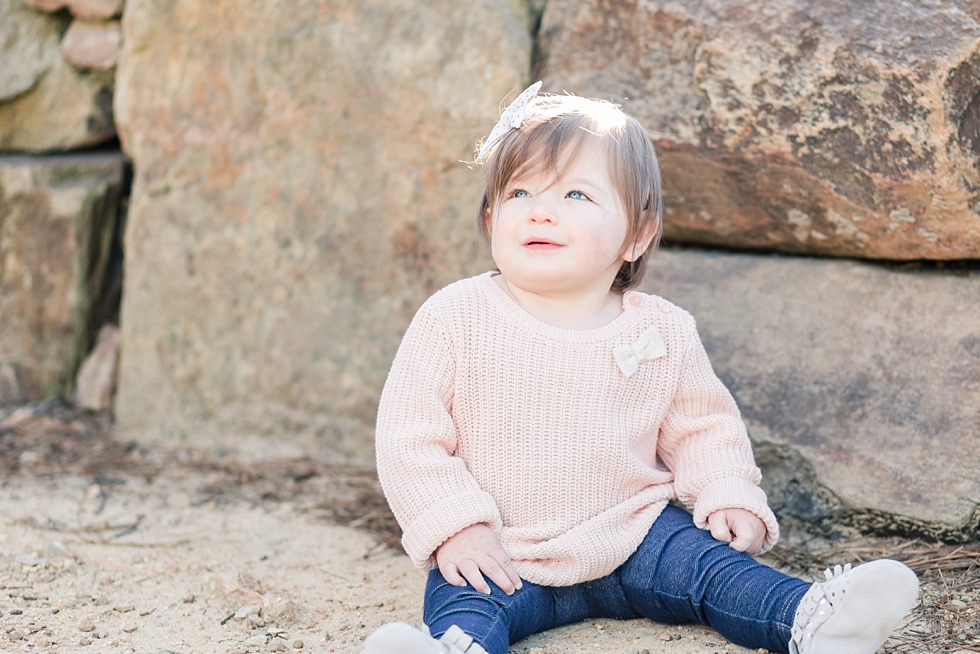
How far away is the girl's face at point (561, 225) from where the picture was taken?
72.1 inches

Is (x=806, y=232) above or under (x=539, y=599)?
above

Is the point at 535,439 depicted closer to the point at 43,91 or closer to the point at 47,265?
the point at 47,265

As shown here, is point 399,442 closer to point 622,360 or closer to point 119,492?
point 622,360

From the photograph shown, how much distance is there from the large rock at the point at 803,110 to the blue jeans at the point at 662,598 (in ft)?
2.66

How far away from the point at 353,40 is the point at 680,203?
973 millimetres

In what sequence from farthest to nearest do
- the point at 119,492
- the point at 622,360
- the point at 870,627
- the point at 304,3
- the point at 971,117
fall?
the point at 304,3 → the point at 119,492 → the point at 971,117 → the point at 622,360 → the point at 870,627

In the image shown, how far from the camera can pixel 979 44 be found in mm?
2018

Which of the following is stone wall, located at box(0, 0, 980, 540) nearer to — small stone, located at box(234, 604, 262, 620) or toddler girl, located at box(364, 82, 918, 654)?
toddler girl, located at box(364, 82, 918, 654)

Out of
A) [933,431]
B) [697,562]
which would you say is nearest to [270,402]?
[697,562]

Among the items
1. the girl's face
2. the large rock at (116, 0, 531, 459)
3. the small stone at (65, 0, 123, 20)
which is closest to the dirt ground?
the large rock at (116, 0, 531, 459)

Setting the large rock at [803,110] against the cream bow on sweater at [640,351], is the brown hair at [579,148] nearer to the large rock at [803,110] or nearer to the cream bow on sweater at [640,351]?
the cream bow on sweater at [640,351]

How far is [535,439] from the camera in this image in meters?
1.86

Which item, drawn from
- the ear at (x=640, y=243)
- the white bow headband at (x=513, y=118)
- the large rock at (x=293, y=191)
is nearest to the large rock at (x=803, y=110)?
the large rock at (x=293, y=191)

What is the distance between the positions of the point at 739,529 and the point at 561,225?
636mm
